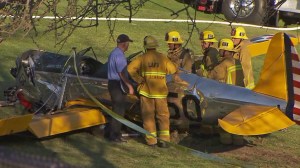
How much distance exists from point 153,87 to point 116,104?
0.64 metres

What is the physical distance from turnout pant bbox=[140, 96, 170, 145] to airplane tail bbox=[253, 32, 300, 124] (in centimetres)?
144

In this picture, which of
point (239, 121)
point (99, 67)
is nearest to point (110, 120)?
point (99, 67)

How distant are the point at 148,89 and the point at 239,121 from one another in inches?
63.1

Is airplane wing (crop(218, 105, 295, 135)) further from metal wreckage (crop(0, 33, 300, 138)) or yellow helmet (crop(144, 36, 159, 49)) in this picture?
yellow helmet (crop(144, 36, 159, 49))

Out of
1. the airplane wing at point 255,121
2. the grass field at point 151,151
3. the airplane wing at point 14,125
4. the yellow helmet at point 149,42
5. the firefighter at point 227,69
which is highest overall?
the yellow helmet at point 149,42

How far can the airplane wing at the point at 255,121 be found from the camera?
1038cm

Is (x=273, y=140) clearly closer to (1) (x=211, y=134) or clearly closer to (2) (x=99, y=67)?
(1) (x=211, y=134)

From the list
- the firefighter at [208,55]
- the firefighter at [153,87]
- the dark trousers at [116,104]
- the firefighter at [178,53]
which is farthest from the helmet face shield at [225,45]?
the dark trousers at [116,104]

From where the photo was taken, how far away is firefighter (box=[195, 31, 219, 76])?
42.4 feet

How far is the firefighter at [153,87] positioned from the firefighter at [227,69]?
1070mm

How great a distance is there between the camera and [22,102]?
12.8 metres

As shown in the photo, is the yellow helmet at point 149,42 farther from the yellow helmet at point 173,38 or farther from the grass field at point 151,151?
the grass field at point 151,151

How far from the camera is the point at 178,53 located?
1279cm

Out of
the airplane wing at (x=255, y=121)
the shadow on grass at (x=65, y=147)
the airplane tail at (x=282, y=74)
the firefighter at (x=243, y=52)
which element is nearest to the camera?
the shadow on grass at (x=65, y=147)
